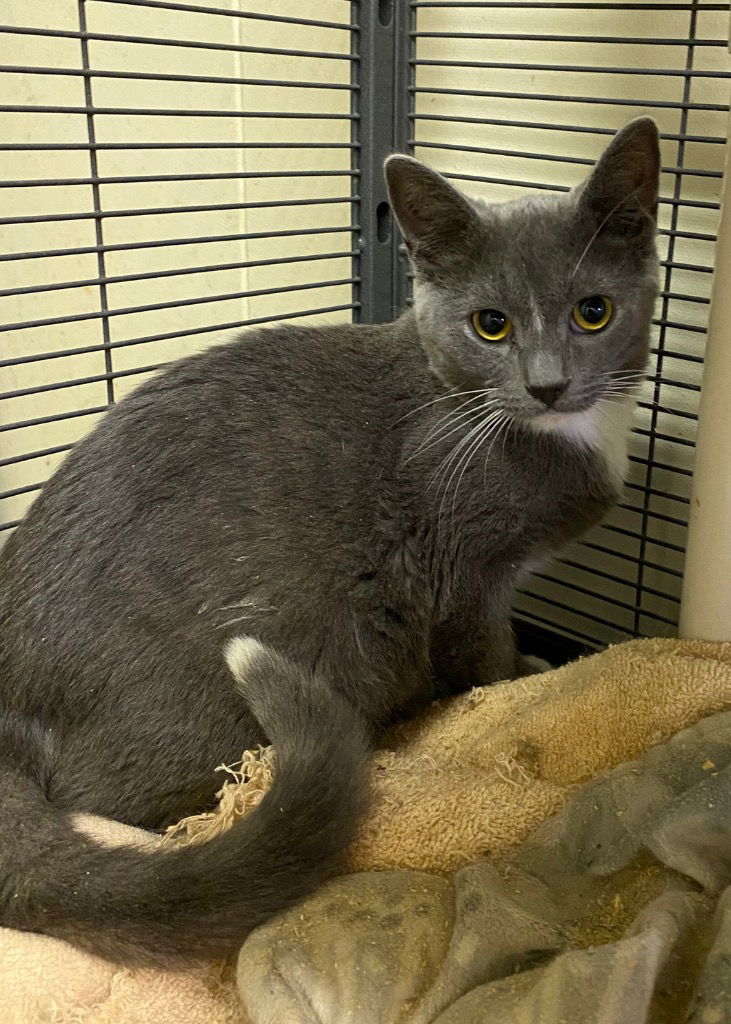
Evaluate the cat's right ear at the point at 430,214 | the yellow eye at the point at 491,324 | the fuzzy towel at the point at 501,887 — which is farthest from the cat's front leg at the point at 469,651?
the cat's right ear at the point at 430,214

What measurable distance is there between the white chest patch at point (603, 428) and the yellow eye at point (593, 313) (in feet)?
0.33

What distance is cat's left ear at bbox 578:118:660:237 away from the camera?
3.40 feet

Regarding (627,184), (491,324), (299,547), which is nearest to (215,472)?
(299,547)

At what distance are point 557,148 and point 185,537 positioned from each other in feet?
3.19

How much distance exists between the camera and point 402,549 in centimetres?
116

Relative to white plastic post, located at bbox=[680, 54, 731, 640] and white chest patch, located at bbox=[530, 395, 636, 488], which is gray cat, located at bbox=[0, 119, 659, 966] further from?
white plastic post, located at bbox=[680, 54, 731, 640]

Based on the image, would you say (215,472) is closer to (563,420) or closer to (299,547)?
(299,547)

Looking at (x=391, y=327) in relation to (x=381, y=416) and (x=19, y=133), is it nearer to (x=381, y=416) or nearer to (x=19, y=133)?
(x=381, y=416)

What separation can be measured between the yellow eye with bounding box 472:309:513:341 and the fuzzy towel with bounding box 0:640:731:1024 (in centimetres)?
46

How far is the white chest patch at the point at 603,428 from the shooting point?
1.15 metres

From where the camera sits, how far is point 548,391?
42.4 inches

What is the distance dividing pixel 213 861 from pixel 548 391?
0.67m

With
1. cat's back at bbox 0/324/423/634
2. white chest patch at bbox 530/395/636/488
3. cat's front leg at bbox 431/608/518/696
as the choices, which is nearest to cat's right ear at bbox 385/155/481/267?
cat's back at bbox 0/324/423/634

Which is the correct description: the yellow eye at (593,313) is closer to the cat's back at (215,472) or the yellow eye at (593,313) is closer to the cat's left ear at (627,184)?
the cat's left ear at (627,184)
